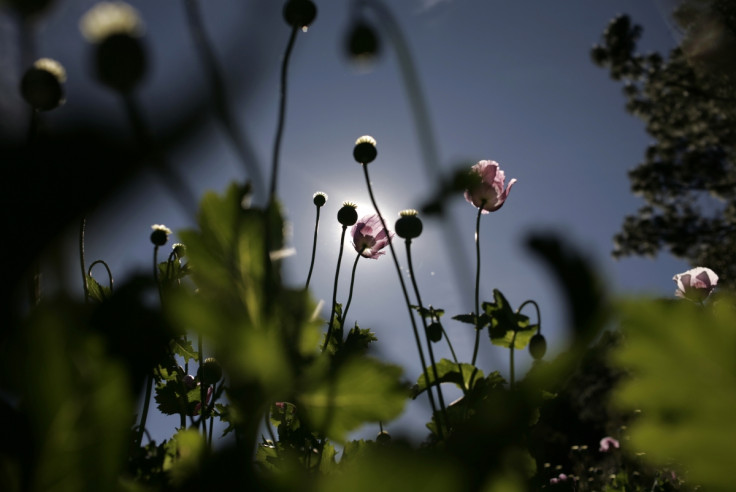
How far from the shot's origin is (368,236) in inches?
43.9

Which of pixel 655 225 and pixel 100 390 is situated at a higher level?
pixel 655 225

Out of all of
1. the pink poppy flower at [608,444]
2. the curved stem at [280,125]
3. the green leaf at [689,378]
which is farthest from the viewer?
the pink poppy flower at [608,444]

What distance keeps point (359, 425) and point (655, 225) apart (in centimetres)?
1283

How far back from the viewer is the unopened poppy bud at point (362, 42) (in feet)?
1.73

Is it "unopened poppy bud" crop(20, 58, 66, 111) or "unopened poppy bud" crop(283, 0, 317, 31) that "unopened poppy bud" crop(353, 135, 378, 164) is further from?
"unopened poppy bud" crop(20, 58, 66, 111)

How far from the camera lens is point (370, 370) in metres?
0.16

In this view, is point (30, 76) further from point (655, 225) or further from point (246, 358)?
point (655, 225)

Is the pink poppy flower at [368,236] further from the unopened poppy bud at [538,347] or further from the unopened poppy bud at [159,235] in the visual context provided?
the unopened poppy bud at [538,347]

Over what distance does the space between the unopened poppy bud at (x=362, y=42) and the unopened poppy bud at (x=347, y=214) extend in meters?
0.45

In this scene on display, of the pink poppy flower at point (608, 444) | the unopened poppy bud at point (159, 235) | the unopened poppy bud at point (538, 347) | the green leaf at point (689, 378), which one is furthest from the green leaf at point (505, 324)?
the pink poppy flower at point (608, 444)

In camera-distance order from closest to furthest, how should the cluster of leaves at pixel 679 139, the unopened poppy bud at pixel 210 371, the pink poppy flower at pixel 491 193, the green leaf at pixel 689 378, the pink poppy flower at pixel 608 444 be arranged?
1. the green leaf at pixel 689 378
2. the unopened poppy bud at pixel 210 371
3. the pink poppy flower at pixel 491 193
4. the pink poppy flower at pixel 608 444
5. the cluster of leaves at pixel 679 139

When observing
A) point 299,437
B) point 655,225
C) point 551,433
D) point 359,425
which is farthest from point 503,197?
point 655,225

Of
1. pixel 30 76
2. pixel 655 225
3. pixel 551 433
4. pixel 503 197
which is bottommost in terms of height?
pixel 30 76

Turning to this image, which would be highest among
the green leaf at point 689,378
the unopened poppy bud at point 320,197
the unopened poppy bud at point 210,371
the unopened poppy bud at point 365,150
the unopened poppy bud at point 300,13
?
the unopened poppy bud at point 320,197
